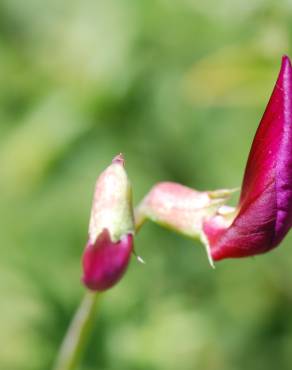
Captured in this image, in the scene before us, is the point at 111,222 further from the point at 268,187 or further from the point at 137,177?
the point at 137,177

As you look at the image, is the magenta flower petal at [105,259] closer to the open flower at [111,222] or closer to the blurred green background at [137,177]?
the open flower at [111,222]

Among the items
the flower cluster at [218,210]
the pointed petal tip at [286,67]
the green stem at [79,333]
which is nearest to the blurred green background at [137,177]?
the green stem at [79,333]

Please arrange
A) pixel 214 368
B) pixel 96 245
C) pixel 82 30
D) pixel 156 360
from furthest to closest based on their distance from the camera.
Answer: pixel 82 30, pixel 214 368, pixel 156 360, pixel 96 245

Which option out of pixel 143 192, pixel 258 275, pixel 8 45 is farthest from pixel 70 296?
pixel 8 45

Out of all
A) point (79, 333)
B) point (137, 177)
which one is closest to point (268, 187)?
point (79, 333)

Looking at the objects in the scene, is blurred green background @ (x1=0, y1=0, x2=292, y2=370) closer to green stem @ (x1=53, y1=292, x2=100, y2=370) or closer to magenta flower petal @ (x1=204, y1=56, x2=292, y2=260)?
green stem @ (x1=53, y1=292, x2=100, y2=370)

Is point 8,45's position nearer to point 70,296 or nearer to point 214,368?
point 70,296

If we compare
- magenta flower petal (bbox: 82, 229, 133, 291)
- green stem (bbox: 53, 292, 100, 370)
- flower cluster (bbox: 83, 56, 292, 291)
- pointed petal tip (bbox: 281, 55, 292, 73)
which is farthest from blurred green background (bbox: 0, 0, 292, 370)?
pointed petal tip (bbox: 281, 55, 292, 73)
